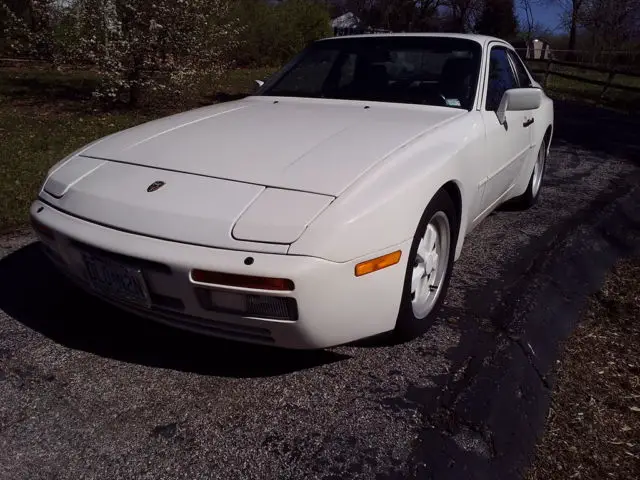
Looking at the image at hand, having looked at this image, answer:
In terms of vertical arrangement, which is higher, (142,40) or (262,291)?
(262,291)

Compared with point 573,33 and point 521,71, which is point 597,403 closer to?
point 521,71

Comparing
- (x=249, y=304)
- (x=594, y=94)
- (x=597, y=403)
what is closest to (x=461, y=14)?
(x=594, y=94)

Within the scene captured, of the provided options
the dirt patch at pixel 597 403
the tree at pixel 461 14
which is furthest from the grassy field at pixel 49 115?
the tree at pixel 461 14

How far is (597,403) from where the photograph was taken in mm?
2232

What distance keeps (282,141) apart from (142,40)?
6.57m

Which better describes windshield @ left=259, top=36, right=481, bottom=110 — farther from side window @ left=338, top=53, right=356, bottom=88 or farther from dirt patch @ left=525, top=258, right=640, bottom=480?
dirt patch @ left=525, top=258, right=640, bottom=480

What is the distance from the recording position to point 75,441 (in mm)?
1936

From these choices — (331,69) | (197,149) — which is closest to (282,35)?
(331,69)

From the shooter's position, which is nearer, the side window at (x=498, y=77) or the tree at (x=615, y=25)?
the side window at (x=498, y=77)

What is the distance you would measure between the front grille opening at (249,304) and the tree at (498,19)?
43.4 meters

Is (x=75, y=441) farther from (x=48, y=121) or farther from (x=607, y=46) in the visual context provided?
(x=607, y=46)

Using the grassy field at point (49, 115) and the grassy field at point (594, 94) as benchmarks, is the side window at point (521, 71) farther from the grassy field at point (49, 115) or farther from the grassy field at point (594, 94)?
the grassy field at point (594, 94)

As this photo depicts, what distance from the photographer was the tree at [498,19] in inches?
1618

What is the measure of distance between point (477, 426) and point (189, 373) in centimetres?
114
